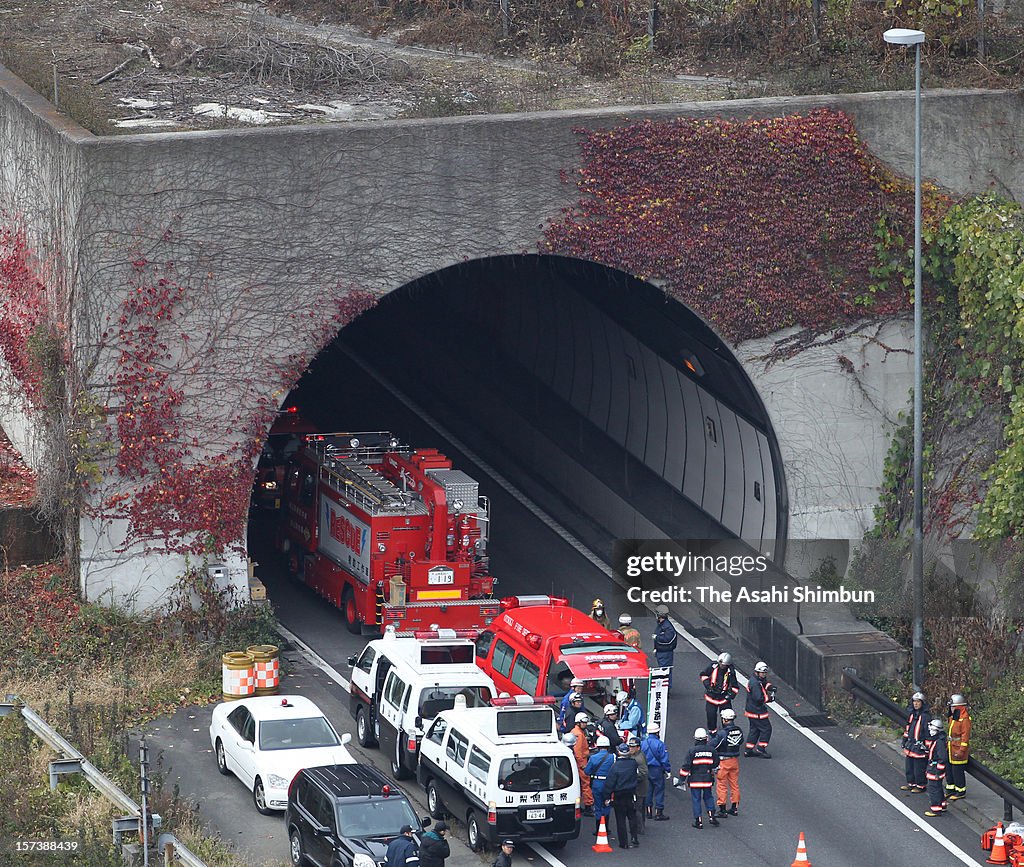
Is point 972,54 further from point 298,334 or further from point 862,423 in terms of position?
point 298,334

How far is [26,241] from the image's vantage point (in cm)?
3031

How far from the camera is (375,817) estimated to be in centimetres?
2050

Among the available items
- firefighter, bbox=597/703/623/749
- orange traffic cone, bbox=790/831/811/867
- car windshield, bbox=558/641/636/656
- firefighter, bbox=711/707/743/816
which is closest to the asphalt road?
firefighter, bbox=711/707/743/816

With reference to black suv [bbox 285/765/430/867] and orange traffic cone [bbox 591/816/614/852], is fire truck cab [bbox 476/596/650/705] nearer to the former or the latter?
orange traffic cone [bbox 591/816/614/852]

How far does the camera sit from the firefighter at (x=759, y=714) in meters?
25.4

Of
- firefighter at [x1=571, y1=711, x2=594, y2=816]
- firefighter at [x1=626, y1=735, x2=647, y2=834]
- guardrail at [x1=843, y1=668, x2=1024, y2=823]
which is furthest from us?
firefighter at [x1=571, y1=711, x2=594, y2=816]

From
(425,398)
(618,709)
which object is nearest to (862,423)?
(618,709)

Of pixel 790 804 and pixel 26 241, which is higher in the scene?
pixel 26 241

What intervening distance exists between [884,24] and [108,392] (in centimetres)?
1574

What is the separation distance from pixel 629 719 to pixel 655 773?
101cm

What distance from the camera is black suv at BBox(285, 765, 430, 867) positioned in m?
20.1

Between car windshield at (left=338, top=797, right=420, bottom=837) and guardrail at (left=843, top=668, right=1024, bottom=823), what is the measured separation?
25.3ft

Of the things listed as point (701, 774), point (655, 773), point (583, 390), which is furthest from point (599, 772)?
point (583, 390)

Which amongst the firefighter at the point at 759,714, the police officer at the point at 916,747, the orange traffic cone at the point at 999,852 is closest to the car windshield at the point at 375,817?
the firefighter at the point at 759,714
